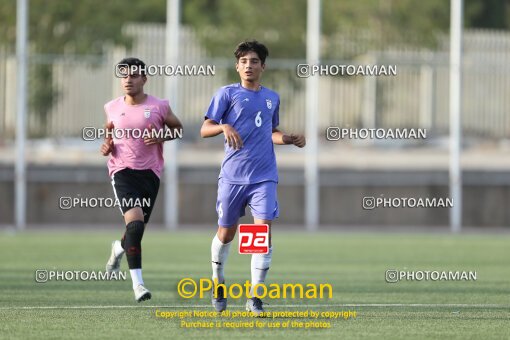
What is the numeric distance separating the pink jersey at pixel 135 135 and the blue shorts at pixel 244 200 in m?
1.09

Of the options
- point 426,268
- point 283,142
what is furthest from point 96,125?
point 283,142

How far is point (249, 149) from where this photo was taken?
37.8ft

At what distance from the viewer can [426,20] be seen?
35.2 metres

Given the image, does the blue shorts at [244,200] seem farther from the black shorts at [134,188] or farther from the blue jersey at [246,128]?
the black shorts at [134,188]

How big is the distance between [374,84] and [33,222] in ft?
29.7

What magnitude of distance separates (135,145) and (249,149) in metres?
1.37

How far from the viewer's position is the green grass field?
34.0ft

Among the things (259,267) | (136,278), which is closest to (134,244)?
(136,278)

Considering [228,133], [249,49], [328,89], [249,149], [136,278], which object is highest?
[328,89]

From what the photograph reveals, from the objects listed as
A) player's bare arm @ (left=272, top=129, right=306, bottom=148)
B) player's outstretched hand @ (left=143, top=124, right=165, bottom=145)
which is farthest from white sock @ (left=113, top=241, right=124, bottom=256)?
player's bare arm @ (left=272, top=129, right=306, bottom=148)

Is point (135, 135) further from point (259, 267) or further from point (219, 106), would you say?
point (259, 267)

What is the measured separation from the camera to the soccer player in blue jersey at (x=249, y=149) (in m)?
11.4

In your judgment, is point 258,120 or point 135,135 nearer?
point 258,120

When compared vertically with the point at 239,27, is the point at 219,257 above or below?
below
